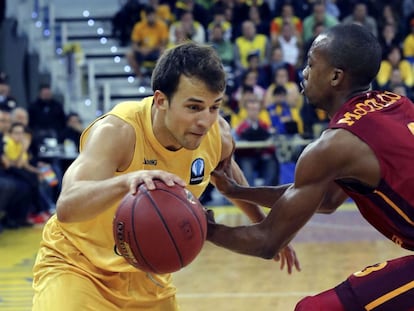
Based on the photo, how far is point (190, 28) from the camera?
47.6ft

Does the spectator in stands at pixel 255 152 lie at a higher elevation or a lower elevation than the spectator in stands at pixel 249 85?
lower

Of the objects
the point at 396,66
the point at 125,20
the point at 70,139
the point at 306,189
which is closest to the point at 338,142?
the point at 306,189

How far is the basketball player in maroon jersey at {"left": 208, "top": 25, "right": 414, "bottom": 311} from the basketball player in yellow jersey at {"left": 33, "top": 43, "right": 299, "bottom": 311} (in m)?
0.41

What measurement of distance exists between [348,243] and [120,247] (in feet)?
20.8

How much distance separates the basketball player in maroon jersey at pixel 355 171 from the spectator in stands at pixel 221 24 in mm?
10775

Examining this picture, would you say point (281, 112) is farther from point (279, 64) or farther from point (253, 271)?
point (253, 271)

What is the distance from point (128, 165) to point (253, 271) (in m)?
4.43

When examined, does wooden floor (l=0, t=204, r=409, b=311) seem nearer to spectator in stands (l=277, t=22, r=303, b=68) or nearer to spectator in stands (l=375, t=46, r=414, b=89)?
spectator in stands (l=375, t=46, r=414, b=89)

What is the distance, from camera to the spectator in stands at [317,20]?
14.4 meters

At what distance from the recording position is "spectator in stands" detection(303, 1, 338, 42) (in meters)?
14.4

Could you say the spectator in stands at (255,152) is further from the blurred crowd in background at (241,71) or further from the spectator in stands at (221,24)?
the spectator in stands at (221,24)

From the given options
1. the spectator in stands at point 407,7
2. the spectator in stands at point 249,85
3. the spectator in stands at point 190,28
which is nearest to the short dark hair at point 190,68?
the spectator in stands at point 249,85

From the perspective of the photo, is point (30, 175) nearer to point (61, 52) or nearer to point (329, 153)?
point (61, 52)

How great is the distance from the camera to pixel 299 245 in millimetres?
9344
